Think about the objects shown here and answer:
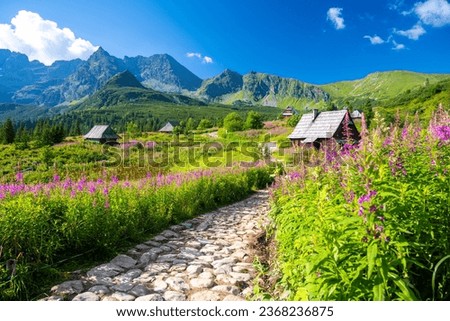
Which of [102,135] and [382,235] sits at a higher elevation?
[102,135]

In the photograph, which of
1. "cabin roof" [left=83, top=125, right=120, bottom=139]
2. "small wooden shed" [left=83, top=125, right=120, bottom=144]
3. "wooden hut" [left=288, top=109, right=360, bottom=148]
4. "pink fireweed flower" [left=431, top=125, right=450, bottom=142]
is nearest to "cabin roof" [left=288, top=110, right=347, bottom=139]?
"wooden hut" [left=288, top=109, right=360, bottom=148]

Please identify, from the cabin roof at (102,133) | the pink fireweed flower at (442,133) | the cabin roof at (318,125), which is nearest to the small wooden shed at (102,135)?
the cabin roof at (102,133)

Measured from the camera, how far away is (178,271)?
5410 mm

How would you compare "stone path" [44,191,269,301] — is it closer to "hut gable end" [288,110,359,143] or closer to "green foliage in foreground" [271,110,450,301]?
"green foliage in foreground" [271,110,450,301]

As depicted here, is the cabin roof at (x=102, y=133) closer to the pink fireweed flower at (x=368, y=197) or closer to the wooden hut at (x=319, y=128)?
the wooden hut at (x=319, y=128)

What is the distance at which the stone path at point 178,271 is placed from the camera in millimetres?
4438

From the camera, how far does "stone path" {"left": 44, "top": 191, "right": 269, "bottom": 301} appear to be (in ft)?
14.6

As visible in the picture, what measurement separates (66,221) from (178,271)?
2.12 meters

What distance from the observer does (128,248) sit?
6.40 metres

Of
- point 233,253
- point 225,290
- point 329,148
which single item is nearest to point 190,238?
point 233,253

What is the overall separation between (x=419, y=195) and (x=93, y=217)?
4987 mm

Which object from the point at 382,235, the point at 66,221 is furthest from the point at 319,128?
the point at 382,235

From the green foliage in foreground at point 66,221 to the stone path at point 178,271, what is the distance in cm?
39

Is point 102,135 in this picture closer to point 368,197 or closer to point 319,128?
point 319,128
